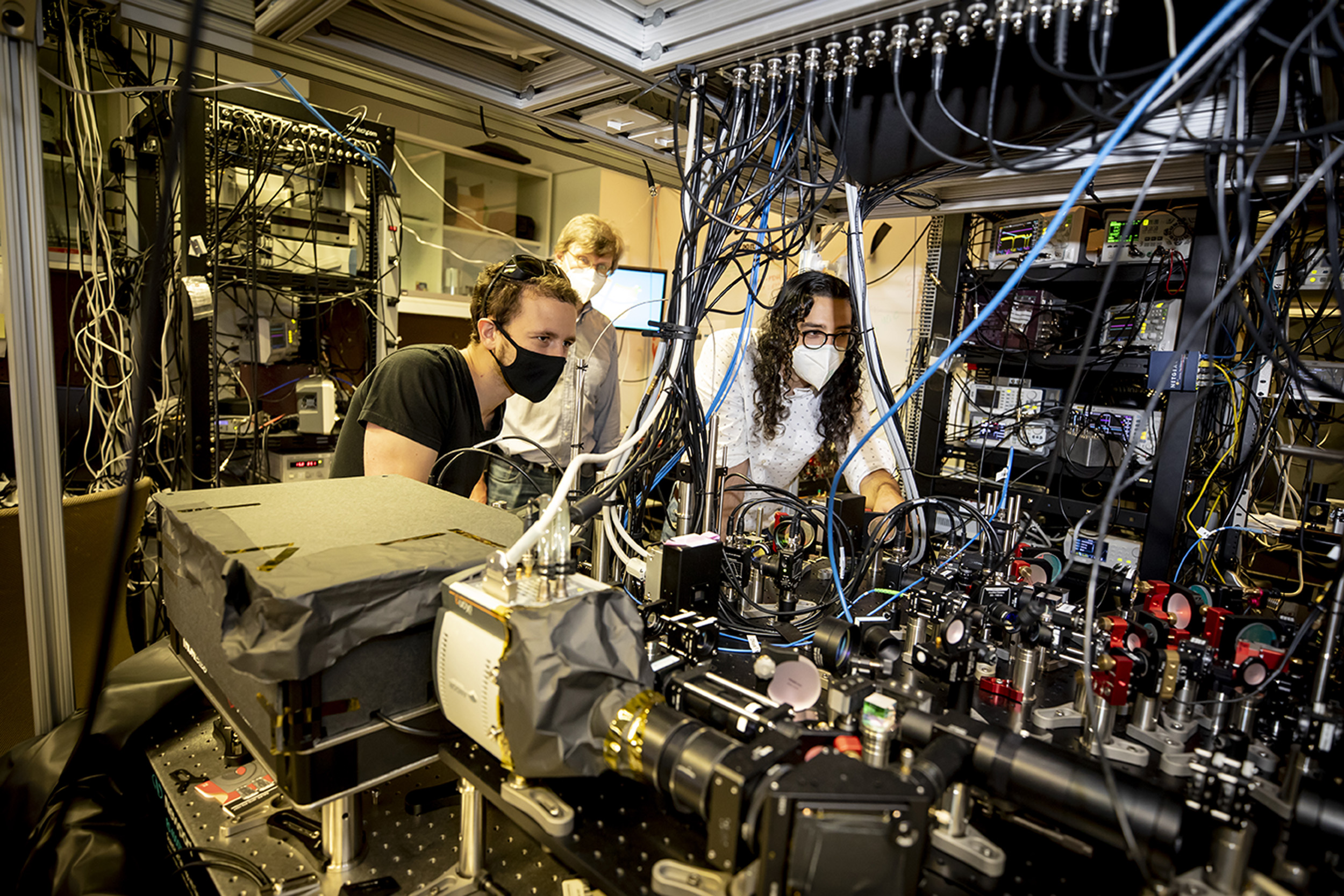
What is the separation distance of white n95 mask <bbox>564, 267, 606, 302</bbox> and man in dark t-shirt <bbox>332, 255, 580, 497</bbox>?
2.46ft

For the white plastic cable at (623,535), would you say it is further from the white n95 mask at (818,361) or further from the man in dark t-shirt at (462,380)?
the white n95 mask at (818,361)

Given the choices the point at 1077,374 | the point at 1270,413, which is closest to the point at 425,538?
the point at 1077,374

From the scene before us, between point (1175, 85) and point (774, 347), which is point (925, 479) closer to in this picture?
point (774, 347)

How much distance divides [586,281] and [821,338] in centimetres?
104

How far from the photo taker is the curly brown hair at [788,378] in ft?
5.69

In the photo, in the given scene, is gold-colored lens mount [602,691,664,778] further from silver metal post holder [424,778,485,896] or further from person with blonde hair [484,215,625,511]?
person with blonde hair [484,215,625,511]

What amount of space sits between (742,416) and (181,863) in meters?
1.46

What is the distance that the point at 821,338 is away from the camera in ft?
5.55

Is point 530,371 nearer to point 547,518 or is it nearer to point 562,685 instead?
point 547,518

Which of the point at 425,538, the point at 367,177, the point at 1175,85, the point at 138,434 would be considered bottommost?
the point at 425,538

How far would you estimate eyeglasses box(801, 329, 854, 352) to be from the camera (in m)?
1.68

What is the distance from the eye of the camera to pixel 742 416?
1891 millimetres

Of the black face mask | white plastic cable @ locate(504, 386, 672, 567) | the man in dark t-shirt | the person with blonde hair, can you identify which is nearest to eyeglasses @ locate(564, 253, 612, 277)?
the person with blonde hair

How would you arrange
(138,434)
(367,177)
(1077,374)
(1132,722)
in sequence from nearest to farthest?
(138,434) → (1077,374) → (1132,722) → (367,177)
